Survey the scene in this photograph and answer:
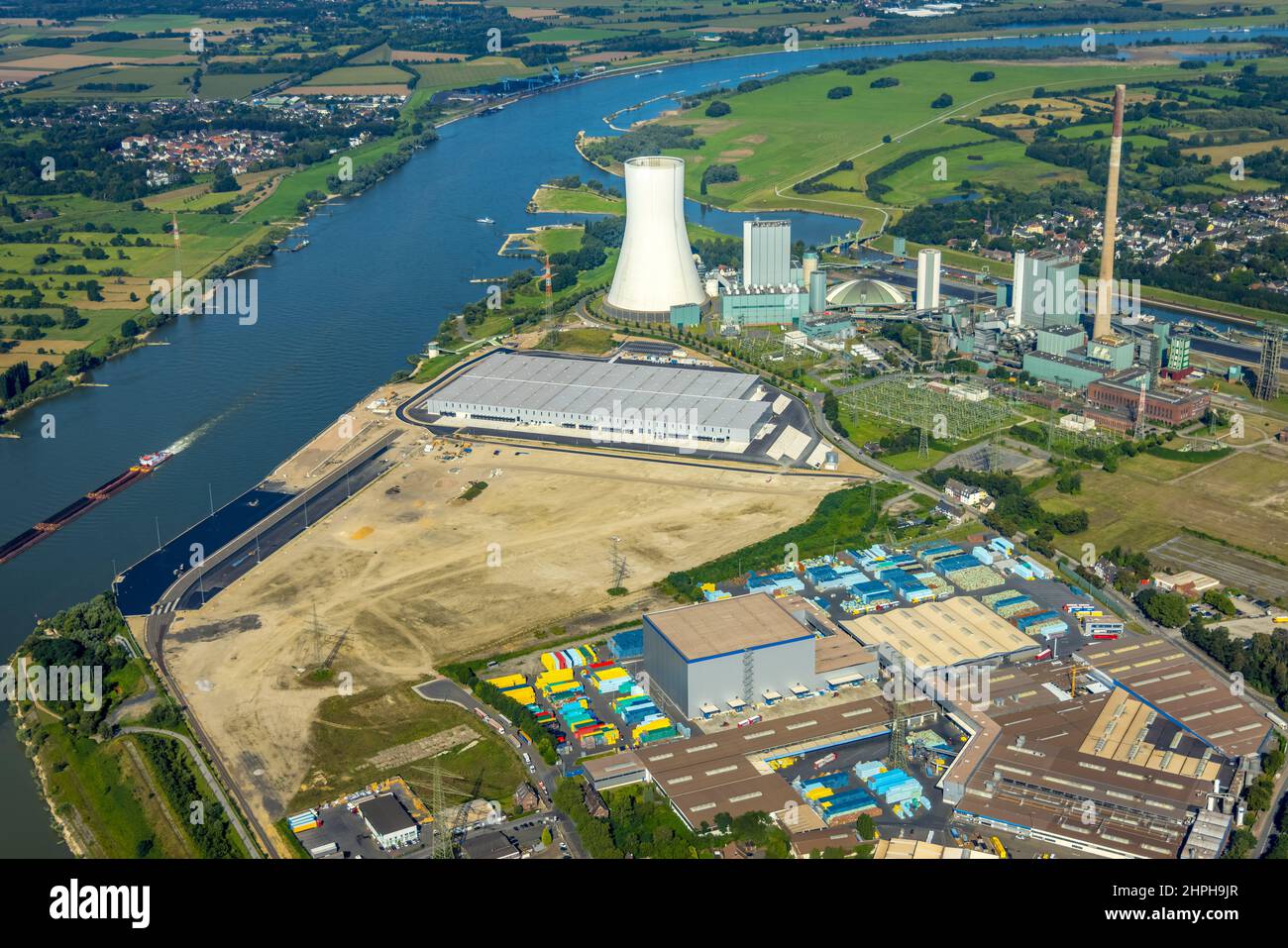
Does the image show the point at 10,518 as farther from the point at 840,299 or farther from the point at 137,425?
the point at 840,299

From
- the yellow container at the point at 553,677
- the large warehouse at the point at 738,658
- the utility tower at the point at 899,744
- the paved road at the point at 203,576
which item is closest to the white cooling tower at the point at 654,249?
the paved road at the point at 203,576

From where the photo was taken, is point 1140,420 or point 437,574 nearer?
point 437,574

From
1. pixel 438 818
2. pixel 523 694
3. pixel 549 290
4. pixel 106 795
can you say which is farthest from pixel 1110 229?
pixel 106 795

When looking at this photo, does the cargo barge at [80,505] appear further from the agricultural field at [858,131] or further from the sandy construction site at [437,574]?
the agricultural field at [858,131]

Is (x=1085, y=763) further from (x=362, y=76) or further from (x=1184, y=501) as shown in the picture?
(x=362, y=76)

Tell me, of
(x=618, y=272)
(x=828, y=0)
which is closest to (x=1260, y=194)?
(x=618, y=272)

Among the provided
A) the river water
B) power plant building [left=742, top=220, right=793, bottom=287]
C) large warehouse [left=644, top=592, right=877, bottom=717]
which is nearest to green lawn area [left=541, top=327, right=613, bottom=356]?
the river water

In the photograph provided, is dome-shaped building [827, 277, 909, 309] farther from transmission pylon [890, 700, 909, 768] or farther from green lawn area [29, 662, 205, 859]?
green lawn area [29, 662, 205, 859]
